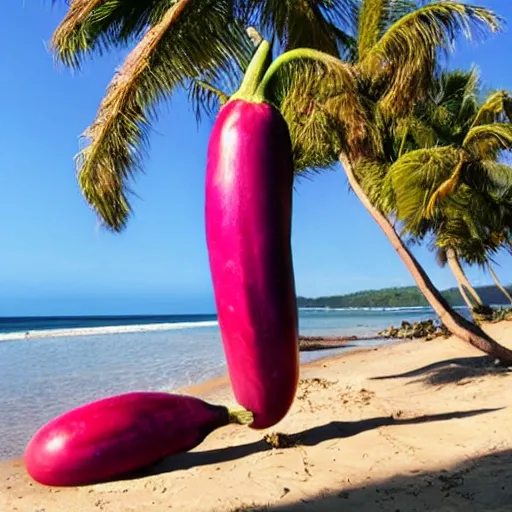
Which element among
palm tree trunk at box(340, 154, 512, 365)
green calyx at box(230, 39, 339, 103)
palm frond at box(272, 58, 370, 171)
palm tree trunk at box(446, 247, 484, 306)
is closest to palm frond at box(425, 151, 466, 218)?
palm tree trunk at box(340, 154, 512, 365)

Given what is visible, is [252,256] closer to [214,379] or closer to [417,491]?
[417,491]

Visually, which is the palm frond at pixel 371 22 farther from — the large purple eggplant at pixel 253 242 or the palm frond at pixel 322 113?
the large purple eggplant at pixel 253 242

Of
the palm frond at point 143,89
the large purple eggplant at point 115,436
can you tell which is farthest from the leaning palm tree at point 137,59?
the large purple eggplant at point 115,436

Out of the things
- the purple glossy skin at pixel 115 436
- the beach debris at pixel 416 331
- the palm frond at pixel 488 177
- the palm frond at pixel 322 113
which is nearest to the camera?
the purple glossy skin at pixel 115 436

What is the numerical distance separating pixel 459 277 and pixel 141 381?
14.3 m

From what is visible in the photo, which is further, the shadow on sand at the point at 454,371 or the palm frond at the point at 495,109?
the palm frond at the point at 495,109

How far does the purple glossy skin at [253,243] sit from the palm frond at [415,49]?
5483 millimetres

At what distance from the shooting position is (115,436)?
398 cm

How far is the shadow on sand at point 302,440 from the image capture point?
5.21m

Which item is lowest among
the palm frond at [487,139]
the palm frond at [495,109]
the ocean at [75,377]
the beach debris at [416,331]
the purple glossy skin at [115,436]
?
the beach debris at [416,331]

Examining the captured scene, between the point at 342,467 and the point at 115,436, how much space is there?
201 centimetres

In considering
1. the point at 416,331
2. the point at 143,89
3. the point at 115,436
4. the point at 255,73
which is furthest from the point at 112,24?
the point at 416,331

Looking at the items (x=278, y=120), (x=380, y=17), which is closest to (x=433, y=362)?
(x=380, y=17)

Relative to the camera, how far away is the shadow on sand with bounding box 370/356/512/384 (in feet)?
29.0
